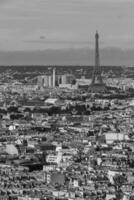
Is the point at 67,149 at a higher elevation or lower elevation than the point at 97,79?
higher

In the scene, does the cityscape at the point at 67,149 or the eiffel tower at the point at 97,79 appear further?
the eiffel tower at the point at 97,79

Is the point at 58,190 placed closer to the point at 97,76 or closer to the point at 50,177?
the point at 50,177

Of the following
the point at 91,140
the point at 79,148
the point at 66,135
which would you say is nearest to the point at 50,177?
the point at 79,148

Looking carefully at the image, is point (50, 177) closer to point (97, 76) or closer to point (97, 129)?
point (97, 129)

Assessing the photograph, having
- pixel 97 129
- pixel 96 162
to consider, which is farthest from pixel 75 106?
pixel 96 162

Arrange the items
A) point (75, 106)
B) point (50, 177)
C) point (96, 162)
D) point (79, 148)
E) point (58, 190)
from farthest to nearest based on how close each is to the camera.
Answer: point (75, 106) < point (79, 148) < point (96, 162) < point (50, 177) < point (58, 190)

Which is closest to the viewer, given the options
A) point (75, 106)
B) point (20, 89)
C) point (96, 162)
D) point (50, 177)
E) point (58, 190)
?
point (58, 190)

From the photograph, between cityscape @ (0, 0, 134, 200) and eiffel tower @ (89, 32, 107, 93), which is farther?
eiffel tower @ (89, 32, 107, 93)

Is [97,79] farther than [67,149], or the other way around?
[97,79]

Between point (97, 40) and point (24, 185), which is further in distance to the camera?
point (97, 40)
